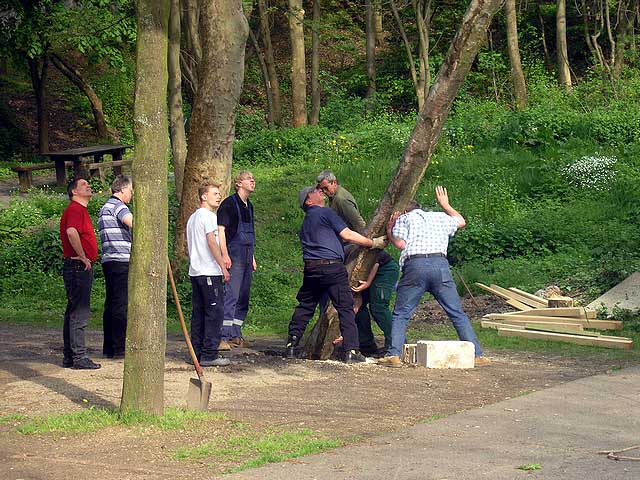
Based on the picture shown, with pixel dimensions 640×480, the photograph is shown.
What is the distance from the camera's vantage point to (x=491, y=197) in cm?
2130

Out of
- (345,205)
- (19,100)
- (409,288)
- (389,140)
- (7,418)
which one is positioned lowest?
(7,418)

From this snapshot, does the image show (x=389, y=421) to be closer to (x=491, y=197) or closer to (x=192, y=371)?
(x=192, y=371)

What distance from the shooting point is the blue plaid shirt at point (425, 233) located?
11.5m

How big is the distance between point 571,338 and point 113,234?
570 centimetres

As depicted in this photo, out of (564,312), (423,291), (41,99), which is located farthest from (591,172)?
(41,99)

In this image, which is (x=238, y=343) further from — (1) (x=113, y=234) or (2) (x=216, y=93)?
(2) (x=216, y=93)

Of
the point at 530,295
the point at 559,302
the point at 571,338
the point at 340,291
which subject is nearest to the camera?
the point at 340,291

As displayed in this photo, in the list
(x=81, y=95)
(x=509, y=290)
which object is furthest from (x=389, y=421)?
(x=81, y=95)

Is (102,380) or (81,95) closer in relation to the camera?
(102,380)

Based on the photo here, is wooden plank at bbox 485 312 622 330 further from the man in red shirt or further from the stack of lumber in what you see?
the man in red shirt

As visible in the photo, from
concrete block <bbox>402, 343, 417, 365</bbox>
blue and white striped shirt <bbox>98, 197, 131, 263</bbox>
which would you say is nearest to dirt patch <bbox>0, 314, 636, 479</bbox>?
concrete block <bbox>402, 343, 417, 365</bbox>

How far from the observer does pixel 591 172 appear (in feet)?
71.7

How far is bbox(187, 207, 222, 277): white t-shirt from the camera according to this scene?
434 inches

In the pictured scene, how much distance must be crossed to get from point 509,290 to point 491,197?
5.52 meters
